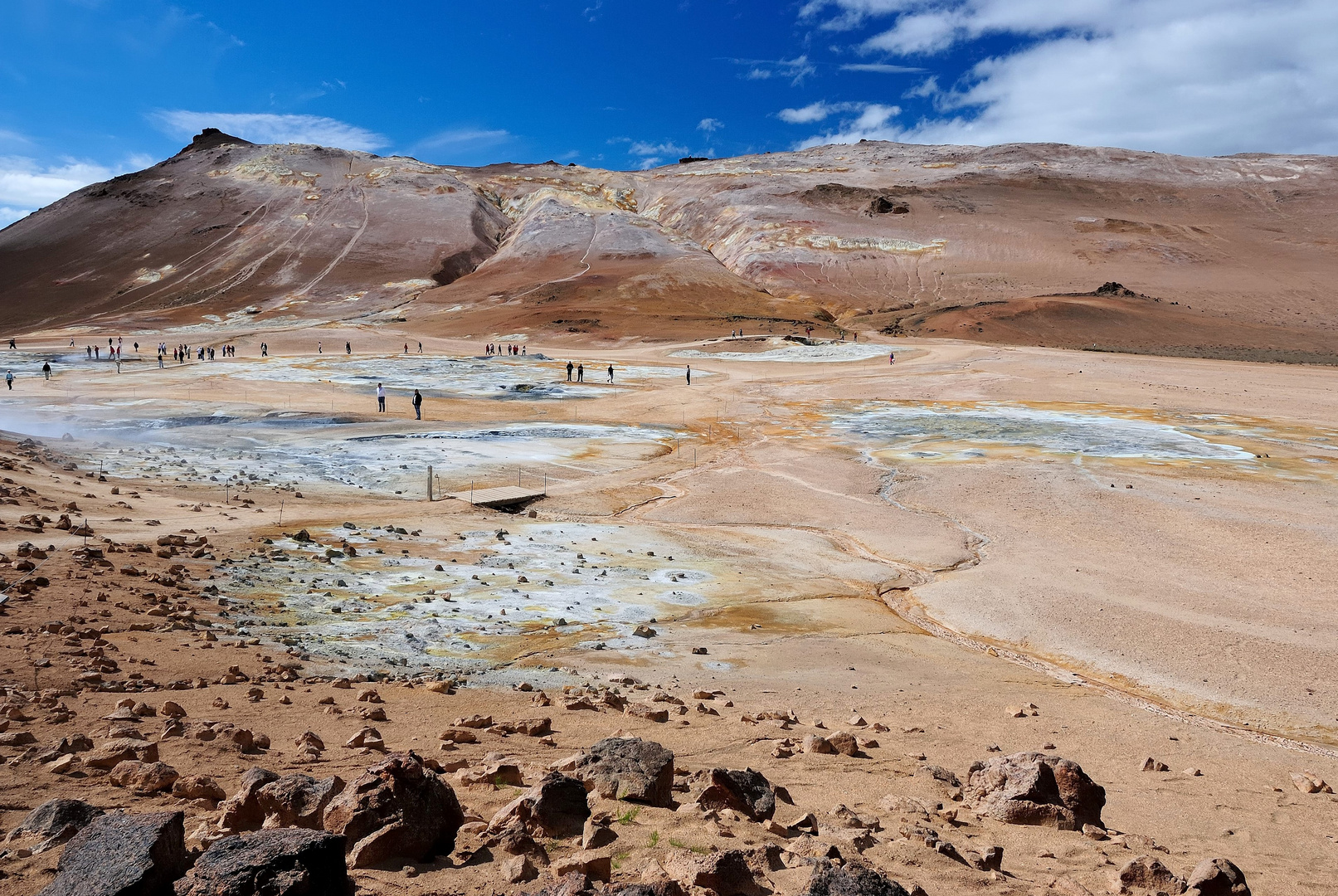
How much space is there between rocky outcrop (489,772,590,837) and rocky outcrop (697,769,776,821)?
73 cm

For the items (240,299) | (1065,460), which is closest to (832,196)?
(240,299)

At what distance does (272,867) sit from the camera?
3400 mm

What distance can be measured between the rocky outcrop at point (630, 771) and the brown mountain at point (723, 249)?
245ft

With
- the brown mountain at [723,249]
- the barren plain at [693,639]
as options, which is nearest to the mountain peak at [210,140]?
the brown mountain at [723,249]

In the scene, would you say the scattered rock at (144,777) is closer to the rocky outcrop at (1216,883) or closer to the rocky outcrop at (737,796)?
the rocky outcrop at (737,796)

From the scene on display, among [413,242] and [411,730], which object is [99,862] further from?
[413,242]

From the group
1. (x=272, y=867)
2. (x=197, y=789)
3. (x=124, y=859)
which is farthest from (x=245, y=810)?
(x=272, y=867)

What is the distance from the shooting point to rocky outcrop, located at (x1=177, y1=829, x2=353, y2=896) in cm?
333

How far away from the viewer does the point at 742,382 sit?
171 ft

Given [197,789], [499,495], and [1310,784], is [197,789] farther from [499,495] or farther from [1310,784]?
[499,495]

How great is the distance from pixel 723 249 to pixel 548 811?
4636 inches

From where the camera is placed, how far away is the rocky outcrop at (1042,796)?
5.49 meters

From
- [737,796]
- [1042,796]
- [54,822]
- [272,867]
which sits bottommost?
[1042,796]

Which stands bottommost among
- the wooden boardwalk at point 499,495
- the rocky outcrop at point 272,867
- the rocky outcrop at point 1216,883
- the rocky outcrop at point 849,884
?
the wooden boardwalk at point 499,495
